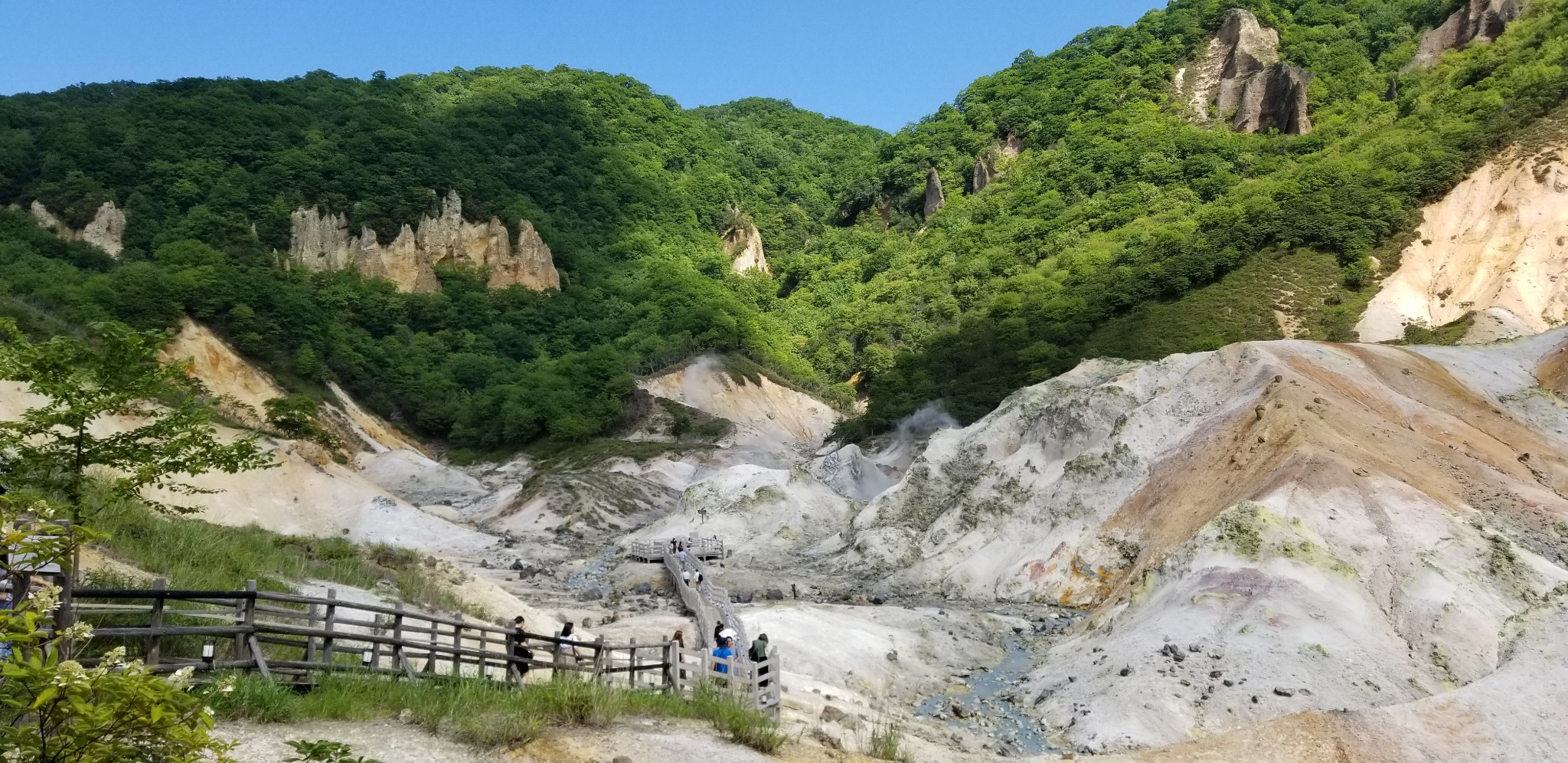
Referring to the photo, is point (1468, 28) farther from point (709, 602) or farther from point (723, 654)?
point (723, 654)

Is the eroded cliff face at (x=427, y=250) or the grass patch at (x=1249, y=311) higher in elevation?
the eroded cliff face at (x=427, y=250)

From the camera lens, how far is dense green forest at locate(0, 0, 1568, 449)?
2566 inches

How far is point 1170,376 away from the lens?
3628 centimetres

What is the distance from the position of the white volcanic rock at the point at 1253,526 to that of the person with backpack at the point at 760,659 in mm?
5536

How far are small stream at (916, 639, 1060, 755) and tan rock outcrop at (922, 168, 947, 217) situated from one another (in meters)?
101

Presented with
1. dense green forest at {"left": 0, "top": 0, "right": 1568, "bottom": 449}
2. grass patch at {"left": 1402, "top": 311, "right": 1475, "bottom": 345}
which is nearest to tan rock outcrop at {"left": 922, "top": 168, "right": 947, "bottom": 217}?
dense green forest at {"left": 0, "top": 0, "right": 1568, "bottom": 449}

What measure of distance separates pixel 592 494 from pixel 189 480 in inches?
878

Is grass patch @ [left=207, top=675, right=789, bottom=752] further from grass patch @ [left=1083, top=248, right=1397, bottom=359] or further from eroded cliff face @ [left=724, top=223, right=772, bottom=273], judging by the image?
eroded cliff face @ [left=724, top=223, right=772, bottom=273]

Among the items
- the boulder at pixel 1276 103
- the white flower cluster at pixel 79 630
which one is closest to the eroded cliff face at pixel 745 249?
the boulder at pixel 1276 103

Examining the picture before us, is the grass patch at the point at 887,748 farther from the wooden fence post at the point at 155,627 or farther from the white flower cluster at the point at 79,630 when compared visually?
the white flower cluster at the point at 79,630

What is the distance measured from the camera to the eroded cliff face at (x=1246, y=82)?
97.0 meters

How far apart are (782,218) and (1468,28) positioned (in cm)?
8516

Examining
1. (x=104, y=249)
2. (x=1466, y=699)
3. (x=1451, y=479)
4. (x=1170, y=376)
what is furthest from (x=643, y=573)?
(x=104, y=249)

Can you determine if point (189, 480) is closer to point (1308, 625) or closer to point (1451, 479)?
point (1308, 625)
